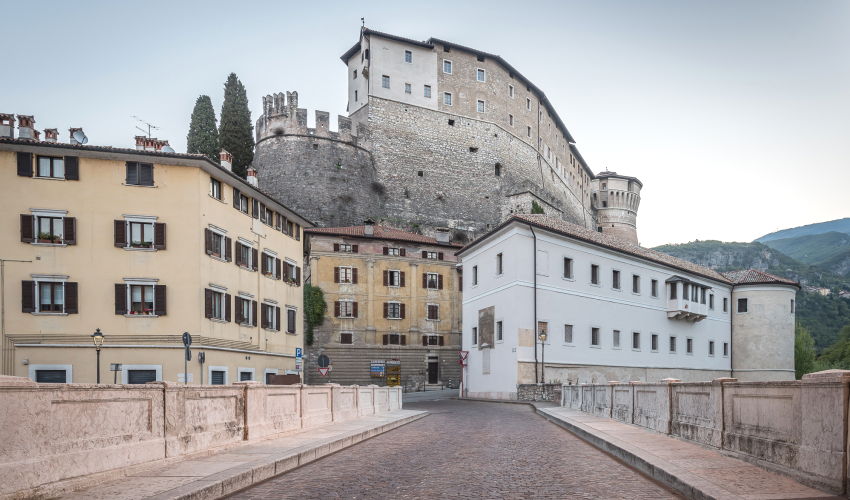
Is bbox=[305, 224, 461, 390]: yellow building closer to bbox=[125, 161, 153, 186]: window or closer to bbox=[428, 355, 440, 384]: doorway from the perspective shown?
bbox=[428, 355, 440, 384]: doorway

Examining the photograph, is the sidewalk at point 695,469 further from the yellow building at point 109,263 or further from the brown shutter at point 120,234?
the brown shutter at point 120,234

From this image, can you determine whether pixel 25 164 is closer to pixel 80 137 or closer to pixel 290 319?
pixel 80 137

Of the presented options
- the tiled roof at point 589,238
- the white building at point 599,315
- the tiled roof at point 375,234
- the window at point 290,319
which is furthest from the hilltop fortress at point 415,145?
the window at point 290,319

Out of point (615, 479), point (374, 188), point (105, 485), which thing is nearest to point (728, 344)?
point (374, 188)

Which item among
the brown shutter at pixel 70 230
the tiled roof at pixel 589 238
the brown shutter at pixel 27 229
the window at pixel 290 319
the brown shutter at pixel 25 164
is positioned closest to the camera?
the brown shutter at pixel 27 229

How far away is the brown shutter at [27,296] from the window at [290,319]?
1470 centimetres

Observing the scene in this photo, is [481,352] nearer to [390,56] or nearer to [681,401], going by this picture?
[681,401]

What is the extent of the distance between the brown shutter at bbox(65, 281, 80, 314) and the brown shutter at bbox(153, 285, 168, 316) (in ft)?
10.1

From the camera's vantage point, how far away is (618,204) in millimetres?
113188

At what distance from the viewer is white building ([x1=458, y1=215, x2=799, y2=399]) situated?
3941 centimetres

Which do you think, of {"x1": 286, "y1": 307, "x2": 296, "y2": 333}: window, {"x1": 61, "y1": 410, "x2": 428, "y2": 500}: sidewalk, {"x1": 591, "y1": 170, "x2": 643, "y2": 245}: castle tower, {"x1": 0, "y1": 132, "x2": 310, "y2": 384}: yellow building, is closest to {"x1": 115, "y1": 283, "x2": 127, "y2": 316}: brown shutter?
{"x1": 0, "y1": 132, "x2": 310, "y2": 384}: yellow building

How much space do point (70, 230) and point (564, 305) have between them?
2697 cm

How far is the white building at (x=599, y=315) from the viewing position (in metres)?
39.4

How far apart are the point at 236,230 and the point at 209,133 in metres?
35.0
